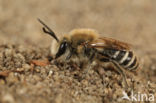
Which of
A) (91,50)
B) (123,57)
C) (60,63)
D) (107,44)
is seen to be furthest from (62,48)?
(123,57)

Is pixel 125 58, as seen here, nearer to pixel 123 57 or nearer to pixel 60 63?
pixel 123 57

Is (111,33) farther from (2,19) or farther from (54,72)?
(54,72)

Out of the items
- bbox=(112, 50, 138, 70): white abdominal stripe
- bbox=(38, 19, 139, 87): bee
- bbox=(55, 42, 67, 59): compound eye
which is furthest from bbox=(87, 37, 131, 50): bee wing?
bbox=(55, 42, 67, 59): compound eye

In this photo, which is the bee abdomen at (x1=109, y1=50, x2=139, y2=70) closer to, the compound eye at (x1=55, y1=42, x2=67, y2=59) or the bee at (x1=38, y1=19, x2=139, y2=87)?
the bee at (x1=38, y1=19, x2=139, y2=87)

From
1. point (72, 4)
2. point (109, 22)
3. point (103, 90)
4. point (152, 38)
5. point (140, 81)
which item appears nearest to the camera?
point (103, 90)

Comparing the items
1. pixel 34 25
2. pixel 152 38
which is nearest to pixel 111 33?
pixel 152 38

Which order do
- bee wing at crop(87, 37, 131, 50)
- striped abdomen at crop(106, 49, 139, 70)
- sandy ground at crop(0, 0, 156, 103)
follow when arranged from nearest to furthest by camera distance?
sandy ground at crop(0, 0, 156, 103)
bee wing at crop(87, 37, 131, 50)
striped abdomen at crop(106, 49, 139, 70)
